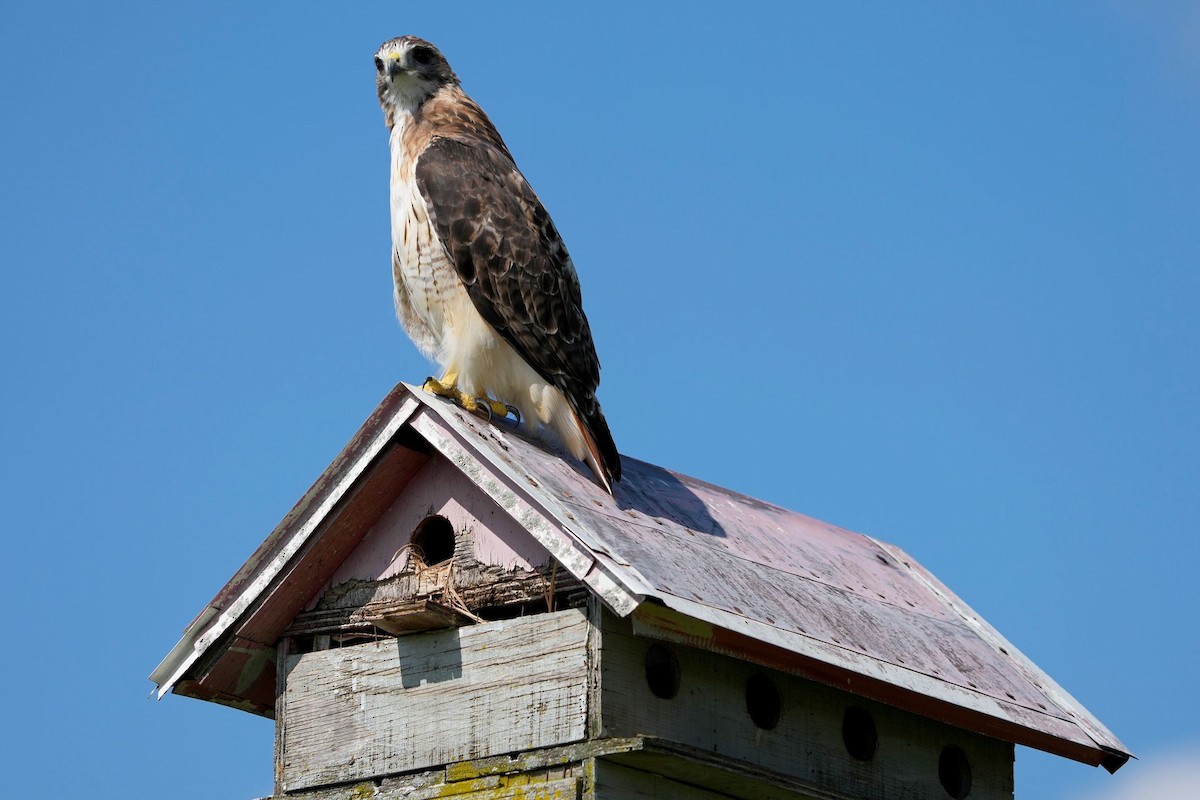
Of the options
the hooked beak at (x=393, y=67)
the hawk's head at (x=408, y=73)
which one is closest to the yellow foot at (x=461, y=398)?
the hawk's head at (x=408, y=73)

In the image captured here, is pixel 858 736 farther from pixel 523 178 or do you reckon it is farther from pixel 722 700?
pixel 523 178

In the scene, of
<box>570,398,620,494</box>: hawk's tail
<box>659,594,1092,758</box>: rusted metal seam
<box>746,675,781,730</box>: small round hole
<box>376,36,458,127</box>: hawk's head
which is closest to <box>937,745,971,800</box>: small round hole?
<box>659,594,1092,758</box>: rusted metal seam

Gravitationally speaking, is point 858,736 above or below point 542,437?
below

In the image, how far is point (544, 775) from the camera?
8.25 m

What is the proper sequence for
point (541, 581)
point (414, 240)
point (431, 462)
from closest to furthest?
1. point (541, 581)
2. point (431, 462)
3. point (414, 240)

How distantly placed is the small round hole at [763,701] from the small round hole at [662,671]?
0.45 meters

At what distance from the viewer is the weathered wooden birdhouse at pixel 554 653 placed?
8.35 meters

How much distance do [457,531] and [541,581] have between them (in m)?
0.60

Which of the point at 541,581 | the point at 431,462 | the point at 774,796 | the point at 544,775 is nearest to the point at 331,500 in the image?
the point at 431,462

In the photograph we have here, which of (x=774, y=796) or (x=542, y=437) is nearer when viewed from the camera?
(x=774, y=796)

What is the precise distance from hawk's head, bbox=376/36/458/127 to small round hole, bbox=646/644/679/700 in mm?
3483

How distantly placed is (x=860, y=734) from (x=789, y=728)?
612 mm

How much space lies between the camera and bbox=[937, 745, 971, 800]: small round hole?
995 centimetres

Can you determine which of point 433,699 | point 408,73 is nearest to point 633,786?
point 433,699
